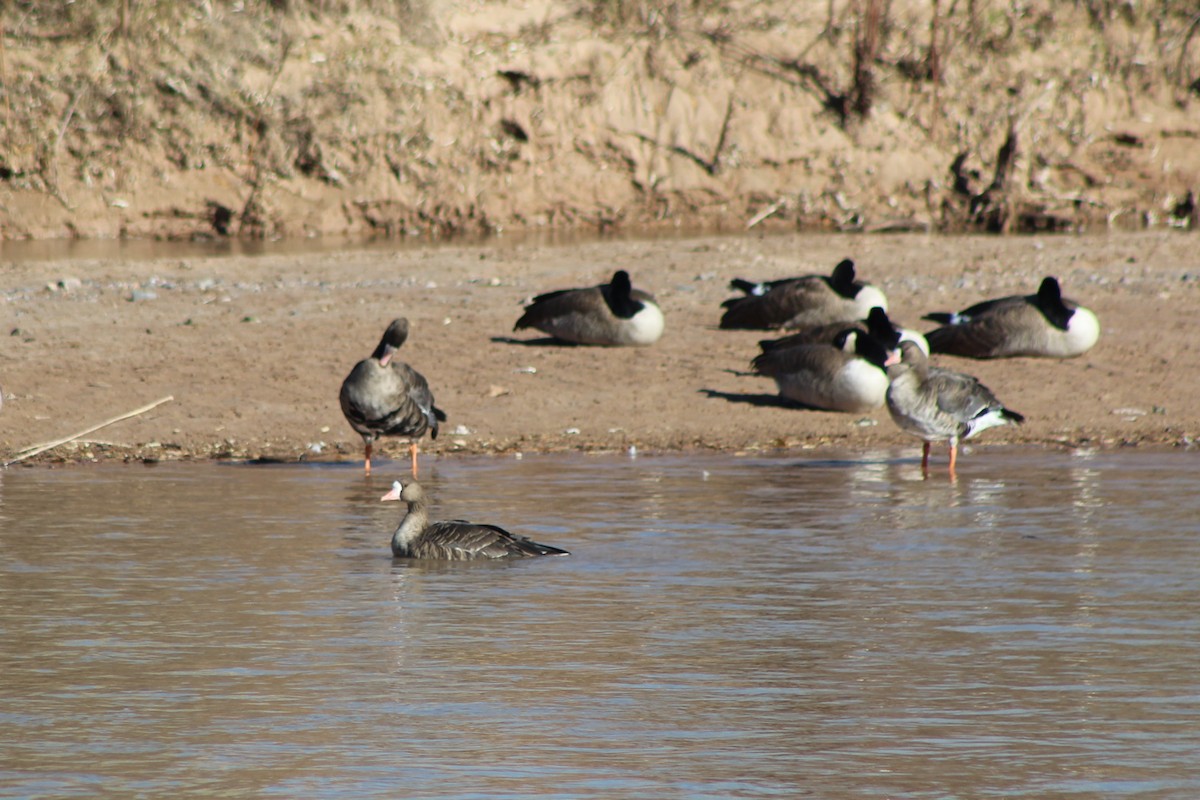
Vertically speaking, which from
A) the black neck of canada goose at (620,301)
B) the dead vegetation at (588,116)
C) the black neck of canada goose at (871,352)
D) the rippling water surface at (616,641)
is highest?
the dead vegetation at (588,116)

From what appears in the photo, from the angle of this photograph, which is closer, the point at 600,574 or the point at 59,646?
the point at 59,646

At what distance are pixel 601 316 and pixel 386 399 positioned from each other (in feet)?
17.3

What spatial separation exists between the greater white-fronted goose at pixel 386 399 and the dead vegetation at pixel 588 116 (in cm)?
1562

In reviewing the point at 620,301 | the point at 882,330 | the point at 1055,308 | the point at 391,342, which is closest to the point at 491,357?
the point at 620,301

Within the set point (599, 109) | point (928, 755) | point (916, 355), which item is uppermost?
point (599, 109)

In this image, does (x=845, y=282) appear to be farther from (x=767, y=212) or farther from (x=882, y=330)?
(x=767, y=212)

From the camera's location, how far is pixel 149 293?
68.0 ft

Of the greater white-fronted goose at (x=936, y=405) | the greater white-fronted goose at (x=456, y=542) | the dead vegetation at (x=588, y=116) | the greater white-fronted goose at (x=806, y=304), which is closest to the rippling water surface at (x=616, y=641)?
the greater white-fronted goose at (x=456, y=542)

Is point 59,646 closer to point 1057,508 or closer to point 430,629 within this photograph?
point 430,629

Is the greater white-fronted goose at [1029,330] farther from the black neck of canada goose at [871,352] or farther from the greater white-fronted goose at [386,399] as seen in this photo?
the greater white-fronted goose at [386,399]

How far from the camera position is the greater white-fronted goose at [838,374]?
52.9 ft

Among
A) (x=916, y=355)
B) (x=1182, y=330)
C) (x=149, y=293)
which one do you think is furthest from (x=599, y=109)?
(x=916, y=355)

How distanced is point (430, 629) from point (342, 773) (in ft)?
7.91

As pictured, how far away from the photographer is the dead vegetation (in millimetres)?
29141
